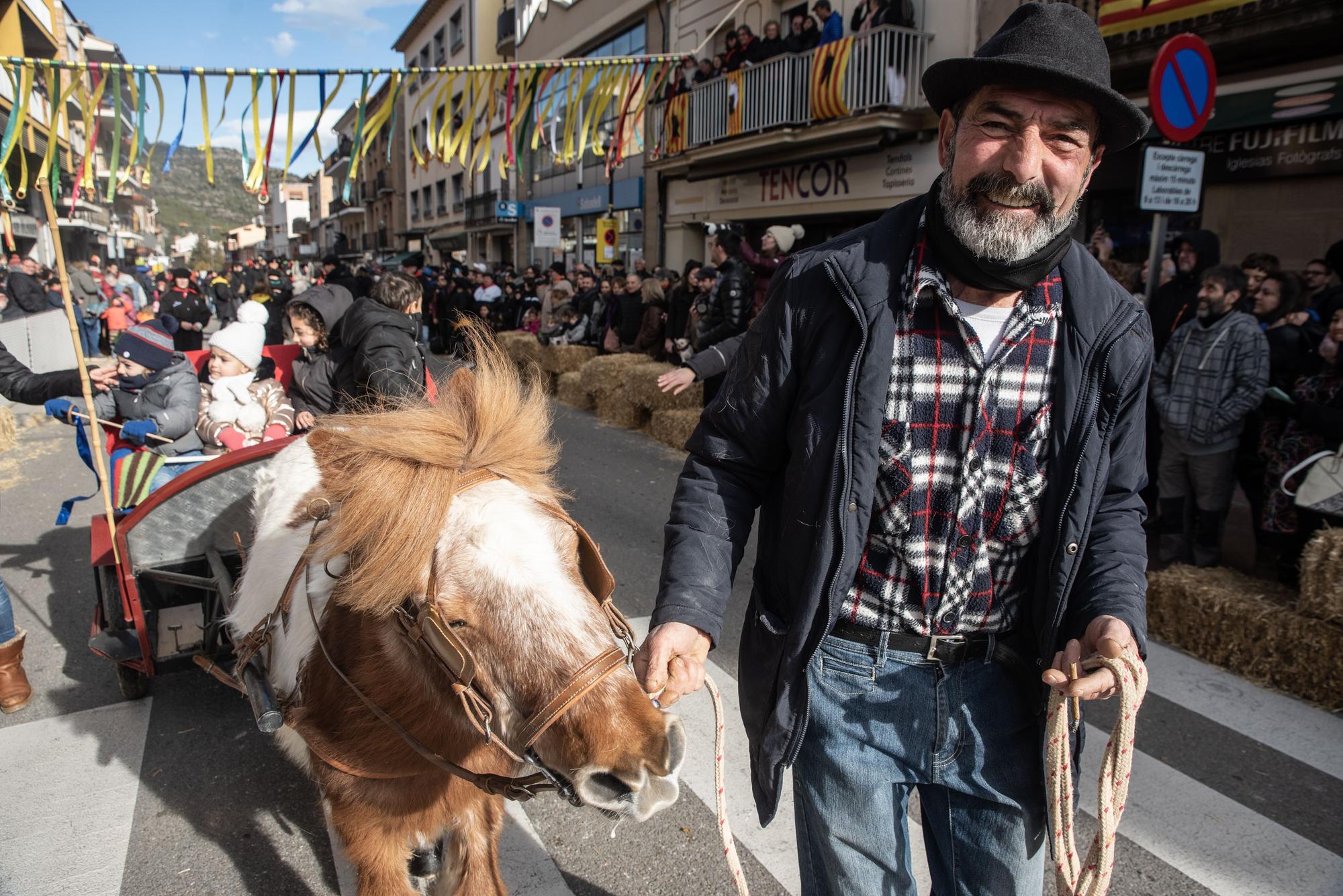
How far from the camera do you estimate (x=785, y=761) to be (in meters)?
1.70

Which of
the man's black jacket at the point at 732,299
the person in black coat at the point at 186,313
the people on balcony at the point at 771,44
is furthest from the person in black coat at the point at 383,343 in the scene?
the people on balcony at the point at 771,44

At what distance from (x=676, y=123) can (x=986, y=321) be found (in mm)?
18504

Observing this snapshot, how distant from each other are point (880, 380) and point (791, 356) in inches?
7.4

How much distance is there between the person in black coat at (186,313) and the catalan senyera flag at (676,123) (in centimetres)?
1016

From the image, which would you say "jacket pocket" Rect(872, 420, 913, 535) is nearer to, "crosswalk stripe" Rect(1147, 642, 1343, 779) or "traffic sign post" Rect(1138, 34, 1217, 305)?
"crosswalk stripe" Rect(1147, 642, 1343, 779)

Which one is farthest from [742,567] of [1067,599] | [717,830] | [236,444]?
[1067,599]

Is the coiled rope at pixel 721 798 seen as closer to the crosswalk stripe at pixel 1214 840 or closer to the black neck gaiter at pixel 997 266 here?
the black neck gaiter at pixel 997 266

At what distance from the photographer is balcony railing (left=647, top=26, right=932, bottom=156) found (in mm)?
13156

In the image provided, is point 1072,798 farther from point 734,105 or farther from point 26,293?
point 26,293

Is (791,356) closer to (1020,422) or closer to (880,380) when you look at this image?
(880,380)

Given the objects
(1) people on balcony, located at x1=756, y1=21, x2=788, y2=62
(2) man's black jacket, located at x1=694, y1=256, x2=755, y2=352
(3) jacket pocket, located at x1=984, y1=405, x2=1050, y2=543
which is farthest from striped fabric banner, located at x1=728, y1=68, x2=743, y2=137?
(3) jacket pocket, located at x1=984, y1=405, x2=1050, y2=543

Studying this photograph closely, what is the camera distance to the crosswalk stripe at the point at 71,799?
2.76 meters

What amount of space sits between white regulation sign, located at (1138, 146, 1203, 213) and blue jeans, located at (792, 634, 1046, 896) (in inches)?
206

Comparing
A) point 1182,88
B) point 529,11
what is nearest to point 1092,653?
point 1182,88
